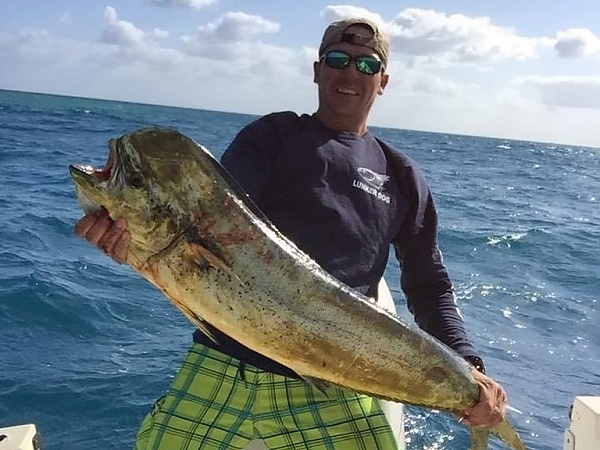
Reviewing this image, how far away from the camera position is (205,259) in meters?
2.17

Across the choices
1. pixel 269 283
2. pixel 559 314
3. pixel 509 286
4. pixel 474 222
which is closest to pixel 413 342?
pixel 269 283

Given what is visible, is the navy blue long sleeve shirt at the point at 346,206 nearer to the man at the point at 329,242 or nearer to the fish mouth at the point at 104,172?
the man at the point at 329,242

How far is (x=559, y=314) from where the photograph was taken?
36.2 ft

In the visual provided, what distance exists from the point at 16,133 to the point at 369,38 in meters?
31.9

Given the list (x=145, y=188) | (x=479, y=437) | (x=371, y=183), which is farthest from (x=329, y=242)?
(x=145, y=188)

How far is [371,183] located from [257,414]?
1054mm

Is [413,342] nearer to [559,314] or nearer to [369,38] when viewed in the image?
[369,38]

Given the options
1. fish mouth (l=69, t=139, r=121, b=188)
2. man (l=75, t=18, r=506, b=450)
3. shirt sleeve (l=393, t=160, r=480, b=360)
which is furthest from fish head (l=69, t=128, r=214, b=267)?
shirt sleeve (l=393, t=160, r=480, b=360)

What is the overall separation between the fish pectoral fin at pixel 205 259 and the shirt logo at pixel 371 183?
1.17 meters

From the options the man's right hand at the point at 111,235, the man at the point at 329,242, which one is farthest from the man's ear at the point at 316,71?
the man's right hand at the point at 111,235

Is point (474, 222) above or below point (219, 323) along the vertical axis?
below

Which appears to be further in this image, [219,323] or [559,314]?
[559,314]

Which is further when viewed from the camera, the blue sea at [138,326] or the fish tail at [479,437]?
the blue sea at [138,326]

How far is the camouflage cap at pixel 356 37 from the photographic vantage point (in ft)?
10.8
